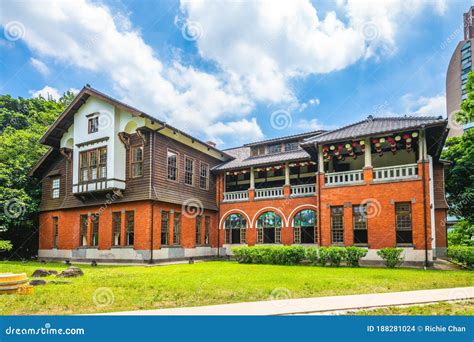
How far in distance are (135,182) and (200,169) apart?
→ 5433 mm

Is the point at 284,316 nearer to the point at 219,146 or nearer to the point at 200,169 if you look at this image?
the point at 200,169

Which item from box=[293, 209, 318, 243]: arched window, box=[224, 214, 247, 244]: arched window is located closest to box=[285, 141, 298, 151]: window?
box=[293, 209, 318, 243]: arched window

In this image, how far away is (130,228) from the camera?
67.5 ft

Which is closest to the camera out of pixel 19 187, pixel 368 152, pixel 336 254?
pixel 336 254

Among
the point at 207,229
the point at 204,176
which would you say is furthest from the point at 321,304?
the point at 204,176

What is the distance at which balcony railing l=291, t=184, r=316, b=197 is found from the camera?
2222 centimetres

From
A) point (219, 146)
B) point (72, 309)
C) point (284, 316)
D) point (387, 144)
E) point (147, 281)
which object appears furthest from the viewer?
point (219, 146)

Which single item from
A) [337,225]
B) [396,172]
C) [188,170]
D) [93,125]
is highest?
[93,125]

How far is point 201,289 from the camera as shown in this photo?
9984mm

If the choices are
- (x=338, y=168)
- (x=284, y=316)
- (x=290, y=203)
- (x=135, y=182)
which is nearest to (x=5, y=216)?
(x=135, y=182)
